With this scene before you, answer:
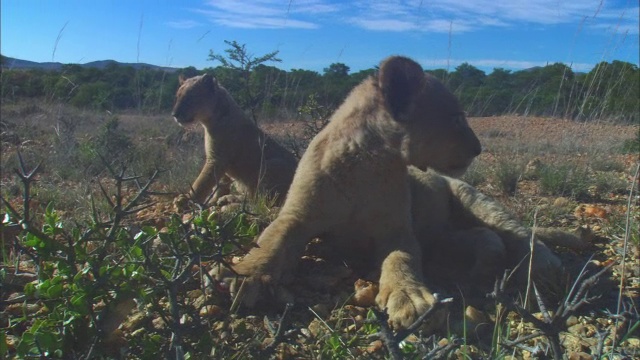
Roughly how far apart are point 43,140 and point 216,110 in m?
5.10

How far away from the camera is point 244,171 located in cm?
664

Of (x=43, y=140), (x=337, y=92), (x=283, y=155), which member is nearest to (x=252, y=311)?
(x=283, y=155)

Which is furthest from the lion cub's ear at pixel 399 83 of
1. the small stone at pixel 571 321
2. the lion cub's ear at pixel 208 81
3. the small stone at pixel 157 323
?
the lion cub's ear at pixel 208 81

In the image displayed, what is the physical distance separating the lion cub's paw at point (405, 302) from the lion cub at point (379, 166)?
0.93 feet

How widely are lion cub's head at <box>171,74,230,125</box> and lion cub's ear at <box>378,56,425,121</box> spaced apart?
13.0 ft

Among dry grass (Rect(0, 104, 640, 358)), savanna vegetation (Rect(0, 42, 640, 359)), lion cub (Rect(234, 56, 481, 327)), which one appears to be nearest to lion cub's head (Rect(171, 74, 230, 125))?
savanna vegetation (Rect(0, 42, 640, 359))

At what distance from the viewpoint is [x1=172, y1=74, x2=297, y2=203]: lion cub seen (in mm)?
6000

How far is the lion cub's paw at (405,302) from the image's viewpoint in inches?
116

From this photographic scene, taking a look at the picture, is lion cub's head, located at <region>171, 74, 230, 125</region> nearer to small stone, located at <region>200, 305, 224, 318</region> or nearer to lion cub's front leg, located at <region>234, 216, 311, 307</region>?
lion cub's front leg, located at <region>234, 216, 311, 307</region>

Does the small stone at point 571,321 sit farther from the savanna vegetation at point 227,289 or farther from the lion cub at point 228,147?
the lion cub at point 228,147

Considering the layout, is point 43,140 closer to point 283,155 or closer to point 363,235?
point 283,155

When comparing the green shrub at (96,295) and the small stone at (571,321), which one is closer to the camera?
the green shrub at (96,295)

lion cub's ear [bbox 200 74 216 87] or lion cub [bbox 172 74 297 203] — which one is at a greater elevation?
lion cub's ear [bbox 200 74 216 87]

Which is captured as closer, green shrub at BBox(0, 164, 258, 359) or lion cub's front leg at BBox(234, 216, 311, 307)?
green shrub at BBox(0, 164, 258, 359)
